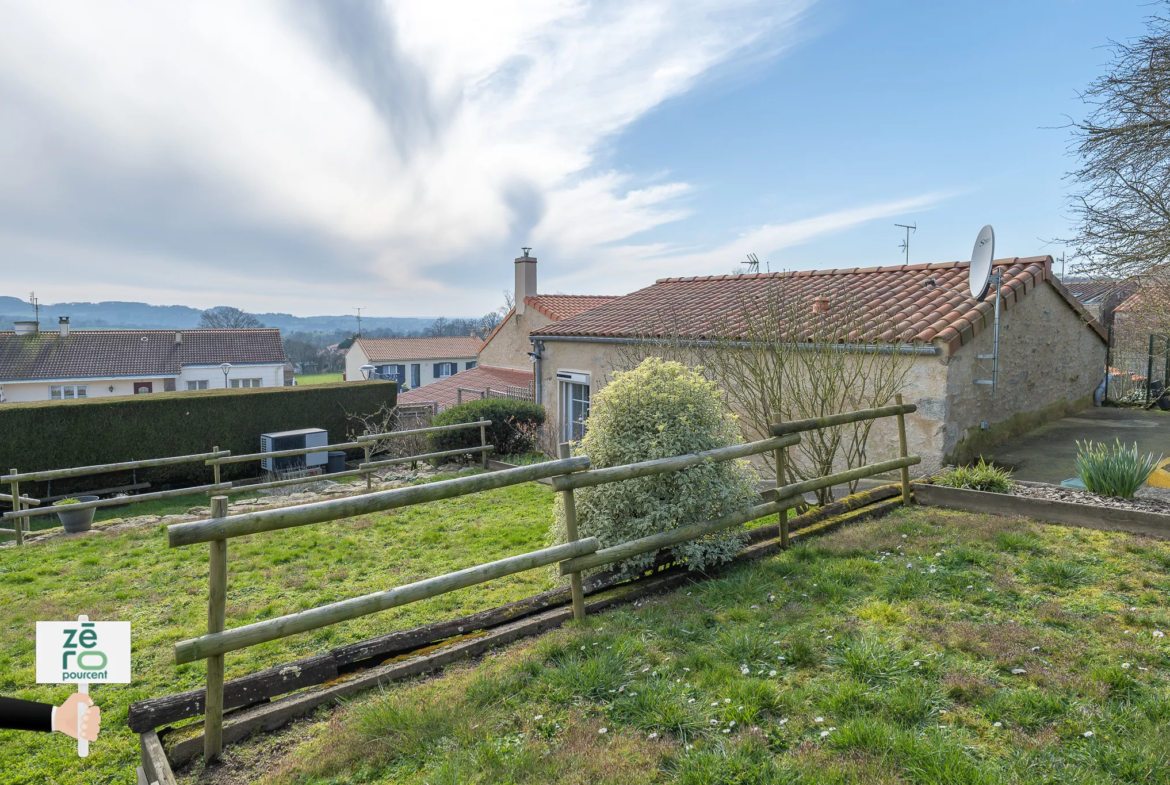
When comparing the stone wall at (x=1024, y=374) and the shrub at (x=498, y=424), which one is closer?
the stone wall at (x=1024, y=374)

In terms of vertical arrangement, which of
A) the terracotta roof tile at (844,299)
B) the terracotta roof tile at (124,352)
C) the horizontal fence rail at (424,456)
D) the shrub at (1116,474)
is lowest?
the horizontal fence rail at (424,456)

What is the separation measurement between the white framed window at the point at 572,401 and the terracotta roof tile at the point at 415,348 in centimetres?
4129

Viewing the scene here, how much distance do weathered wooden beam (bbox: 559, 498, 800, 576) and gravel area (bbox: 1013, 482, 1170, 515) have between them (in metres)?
3.42

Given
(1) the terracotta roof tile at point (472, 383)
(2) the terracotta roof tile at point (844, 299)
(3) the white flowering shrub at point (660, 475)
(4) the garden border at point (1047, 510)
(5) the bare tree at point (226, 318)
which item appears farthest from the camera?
(5) the bare tree at point (226, 318)

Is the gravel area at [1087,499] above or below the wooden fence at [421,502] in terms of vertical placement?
below

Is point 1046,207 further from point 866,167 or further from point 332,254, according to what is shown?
point 332,254

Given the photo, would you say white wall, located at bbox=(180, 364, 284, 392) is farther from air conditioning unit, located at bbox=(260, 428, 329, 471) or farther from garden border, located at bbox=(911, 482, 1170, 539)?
garden border, located at bbox=(911, 482, 1170, 539)

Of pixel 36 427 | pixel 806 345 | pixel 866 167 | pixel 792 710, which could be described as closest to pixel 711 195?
pixel 866 167

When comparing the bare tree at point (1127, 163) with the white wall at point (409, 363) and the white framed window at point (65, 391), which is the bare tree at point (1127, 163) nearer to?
the white framed window at point (65, 391)

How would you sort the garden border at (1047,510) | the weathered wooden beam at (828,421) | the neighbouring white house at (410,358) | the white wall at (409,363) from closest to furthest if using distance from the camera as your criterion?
the weathered wooden beam at (828,421)
the garden border at (1047,510)
the neighbouring white house at (410,358)
the white wall at (409,363)

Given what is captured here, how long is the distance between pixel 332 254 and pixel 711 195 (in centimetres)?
1756

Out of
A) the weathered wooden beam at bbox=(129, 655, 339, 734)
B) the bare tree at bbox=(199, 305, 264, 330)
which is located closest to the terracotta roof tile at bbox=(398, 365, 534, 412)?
the weathered wooden beam at bbox=(129, 655, 339, 734)

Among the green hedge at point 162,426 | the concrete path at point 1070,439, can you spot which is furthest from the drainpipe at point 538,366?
→ the concrete path at point 1070,439

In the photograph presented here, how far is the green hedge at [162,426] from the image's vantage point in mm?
14312
